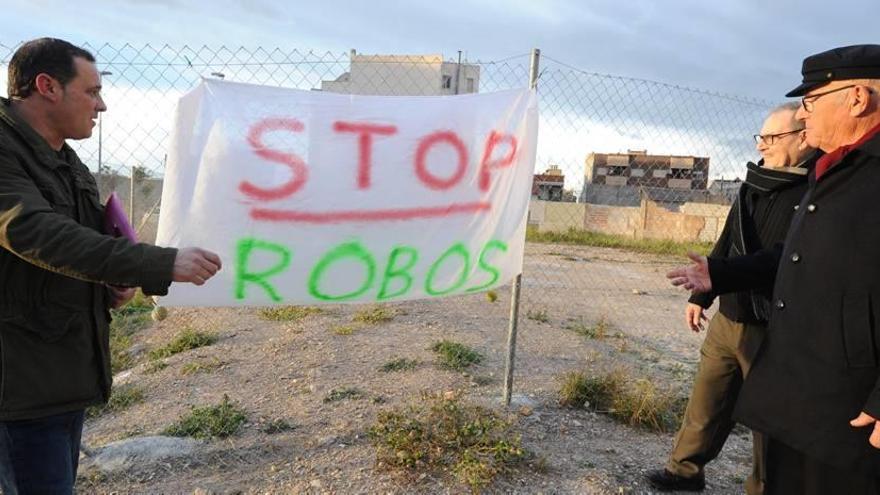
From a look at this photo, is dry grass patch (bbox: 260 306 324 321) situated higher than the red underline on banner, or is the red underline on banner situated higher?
the red underline on banner

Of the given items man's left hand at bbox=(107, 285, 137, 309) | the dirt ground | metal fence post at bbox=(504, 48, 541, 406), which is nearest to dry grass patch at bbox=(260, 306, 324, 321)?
the dirt ground

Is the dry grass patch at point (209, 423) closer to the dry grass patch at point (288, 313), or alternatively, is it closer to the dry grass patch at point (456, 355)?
the dry grass patch at point (456, 355)

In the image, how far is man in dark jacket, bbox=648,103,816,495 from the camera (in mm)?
2539

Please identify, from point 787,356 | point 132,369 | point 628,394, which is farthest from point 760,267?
point 132,369

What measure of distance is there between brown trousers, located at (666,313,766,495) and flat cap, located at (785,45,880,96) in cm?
119

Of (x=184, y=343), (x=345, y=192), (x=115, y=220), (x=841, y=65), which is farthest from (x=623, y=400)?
(x=184, y=343)

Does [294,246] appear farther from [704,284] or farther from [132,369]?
[132,369]

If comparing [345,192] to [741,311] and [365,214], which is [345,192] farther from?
[741,311]

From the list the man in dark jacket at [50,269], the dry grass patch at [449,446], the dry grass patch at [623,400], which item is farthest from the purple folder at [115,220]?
the dry grass patch at [623,400]

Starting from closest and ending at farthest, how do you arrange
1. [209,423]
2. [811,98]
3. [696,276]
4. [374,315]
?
1. [811,98]
2. [696,276]
3. [209,423]
4. [374,315]

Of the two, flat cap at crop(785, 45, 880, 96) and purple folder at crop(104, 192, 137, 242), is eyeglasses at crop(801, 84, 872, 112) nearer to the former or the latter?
flat cap at crop(785, 45, 880, 96)

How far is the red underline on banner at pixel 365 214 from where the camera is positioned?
256cm

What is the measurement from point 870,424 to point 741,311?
972 mm

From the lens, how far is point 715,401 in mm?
2777
